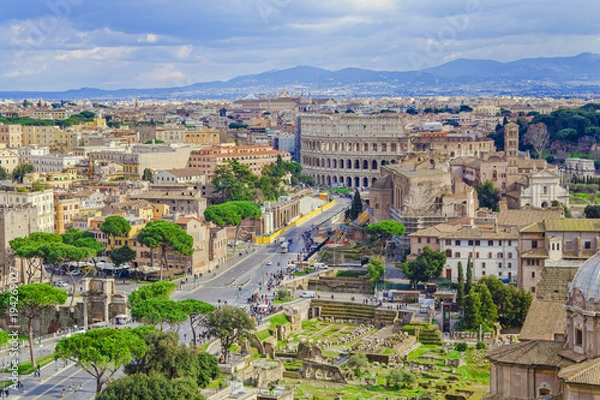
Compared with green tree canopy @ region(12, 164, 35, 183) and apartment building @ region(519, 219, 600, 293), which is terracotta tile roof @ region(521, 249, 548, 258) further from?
green tree canopy @ region(12, 164, 35, 183)

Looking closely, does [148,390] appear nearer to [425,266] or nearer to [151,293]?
[151,293]

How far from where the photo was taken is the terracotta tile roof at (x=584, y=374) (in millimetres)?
24750

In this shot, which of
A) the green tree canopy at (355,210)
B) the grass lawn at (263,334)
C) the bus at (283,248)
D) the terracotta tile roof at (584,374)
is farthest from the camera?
the green tree canopy at (355,210)

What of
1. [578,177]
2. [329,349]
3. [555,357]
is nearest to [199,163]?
[578,177]

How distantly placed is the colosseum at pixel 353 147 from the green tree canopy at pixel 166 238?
170ft

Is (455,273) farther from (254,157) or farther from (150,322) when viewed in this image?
(254,157)

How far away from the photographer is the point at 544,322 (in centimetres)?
3428

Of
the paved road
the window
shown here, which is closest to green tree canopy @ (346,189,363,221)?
the paved road

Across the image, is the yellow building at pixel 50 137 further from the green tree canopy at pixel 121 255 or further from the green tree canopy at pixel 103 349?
the green tree canopy at pixel 103 349

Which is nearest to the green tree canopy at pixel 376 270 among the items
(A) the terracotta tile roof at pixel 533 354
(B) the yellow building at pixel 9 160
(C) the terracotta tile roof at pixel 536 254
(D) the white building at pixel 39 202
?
(C) the terracotta tile roof at pixel 536 254

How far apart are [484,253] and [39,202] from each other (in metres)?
27.5

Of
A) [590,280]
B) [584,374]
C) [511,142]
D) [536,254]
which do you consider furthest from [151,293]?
[511,142]

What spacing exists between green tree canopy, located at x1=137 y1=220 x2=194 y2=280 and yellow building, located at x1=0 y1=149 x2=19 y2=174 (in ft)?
118

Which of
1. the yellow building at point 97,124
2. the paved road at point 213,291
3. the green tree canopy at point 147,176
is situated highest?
the yellow building at point 97,124
